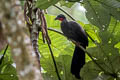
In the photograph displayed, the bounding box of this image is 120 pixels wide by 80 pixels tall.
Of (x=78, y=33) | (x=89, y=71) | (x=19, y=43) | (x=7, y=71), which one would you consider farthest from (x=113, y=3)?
(x=19, y=43)

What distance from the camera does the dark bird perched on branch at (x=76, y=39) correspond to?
2244 mm

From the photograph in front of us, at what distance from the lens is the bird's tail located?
2178mm

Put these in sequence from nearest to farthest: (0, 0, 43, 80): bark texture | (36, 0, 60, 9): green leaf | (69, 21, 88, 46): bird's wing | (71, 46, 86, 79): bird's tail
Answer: (0, 0, 43, 80): bark texture, (36, 0, 60, 9): green leaf, (71, 46, 86, 79): bird's tail, (69, 21, 88, 46): bird's wing

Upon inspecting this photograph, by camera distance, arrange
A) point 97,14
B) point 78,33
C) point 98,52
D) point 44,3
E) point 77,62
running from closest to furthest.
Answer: point 44,3
point 98,52
point 97,14
point 77,62
point 78,33

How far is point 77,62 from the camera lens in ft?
7.70

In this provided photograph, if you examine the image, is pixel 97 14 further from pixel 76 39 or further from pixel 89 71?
pixel 76 39

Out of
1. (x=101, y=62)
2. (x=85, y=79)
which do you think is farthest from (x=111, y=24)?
(x=85, y=79)

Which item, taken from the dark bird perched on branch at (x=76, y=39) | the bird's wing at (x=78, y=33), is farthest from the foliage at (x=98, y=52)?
the bird's wing at (x=78, y=33)

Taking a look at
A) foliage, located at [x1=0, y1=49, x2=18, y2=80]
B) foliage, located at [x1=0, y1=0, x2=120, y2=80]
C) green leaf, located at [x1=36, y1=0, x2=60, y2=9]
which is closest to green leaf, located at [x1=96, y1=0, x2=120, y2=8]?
foliage, located at [x1=0, y1=0, x2=120, y2=80]

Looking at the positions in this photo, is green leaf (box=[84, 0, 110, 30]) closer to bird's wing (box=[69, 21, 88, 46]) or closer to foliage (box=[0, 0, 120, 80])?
foliage (box=[0, 0, 120, 80])

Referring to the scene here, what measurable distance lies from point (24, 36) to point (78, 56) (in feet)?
5.23

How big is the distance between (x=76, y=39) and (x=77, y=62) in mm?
511

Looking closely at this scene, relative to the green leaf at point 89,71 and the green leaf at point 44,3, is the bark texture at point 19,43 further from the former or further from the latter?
the green leaf at point 89,71

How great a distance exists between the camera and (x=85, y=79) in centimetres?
204
